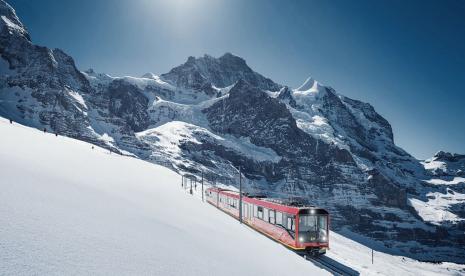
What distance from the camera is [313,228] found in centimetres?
2456

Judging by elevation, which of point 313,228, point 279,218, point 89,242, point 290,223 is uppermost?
point 89,242

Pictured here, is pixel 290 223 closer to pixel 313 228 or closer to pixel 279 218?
pixel 313 228

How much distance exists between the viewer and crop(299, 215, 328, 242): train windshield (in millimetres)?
24125

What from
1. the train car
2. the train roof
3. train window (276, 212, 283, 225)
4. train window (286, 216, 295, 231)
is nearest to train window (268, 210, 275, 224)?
the train car

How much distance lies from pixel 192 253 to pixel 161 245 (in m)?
0.71

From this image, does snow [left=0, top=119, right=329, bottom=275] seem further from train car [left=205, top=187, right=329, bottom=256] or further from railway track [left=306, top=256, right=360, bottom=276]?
train car [left=205, top=187, right=329, bottom=256]

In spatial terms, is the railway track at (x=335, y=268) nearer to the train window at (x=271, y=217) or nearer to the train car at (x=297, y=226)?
the train car at (x=297, y=226)

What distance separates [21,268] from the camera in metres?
3.06

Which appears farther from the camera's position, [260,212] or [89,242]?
[260,212]

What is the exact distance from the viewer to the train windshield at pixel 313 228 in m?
24.1

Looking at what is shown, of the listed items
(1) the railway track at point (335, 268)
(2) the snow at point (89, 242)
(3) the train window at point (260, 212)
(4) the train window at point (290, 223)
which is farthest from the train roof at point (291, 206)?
(2) the snow at point (89, 242)

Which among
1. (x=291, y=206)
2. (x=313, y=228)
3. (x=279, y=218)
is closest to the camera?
(x=313, y=228)

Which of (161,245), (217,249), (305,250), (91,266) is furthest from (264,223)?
(91,266)

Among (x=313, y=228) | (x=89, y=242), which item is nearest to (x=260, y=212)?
(x=313, y=228)
